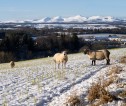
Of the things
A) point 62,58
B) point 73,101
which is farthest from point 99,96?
point 62,58

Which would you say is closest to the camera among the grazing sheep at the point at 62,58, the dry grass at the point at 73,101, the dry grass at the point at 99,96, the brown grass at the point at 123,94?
the dry grass at the point at 99,96

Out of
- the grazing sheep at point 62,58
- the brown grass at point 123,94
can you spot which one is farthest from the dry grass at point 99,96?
the grazing sheep at point 62,58

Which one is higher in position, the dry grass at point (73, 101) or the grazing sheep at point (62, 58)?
the dry grass at point (73, 101)

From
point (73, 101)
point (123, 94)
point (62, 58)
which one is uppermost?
point (123, 94)

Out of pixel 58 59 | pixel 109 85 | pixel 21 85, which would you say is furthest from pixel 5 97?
pixel 58 59

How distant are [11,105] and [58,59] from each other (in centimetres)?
1643

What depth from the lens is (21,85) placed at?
2033 centimetres

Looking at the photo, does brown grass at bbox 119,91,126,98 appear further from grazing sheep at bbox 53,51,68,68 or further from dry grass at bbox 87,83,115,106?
grazing sheep at bbox 53,51,68,68

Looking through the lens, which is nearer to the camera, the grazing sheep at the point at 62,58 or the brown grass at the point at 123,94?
the brown grass at the point at 123,94

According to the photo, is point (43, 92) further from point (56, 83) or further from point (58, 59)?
point (58, 59)

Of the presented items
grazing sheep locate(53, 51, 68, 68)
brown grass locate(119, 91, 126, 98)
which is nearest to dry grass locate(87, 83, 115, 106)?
brown grass locate(119, 91, 126, 98)

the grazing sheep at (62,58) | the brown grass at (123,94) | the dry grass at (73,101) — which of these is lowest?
the grazing sheep at (62,58)

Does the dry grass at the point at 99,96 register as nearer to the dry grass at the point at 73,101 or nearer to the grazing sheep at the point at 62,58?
the dry grass at the point at 73,101

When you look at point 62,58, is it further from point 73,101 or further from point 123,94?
point 73,101
